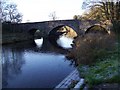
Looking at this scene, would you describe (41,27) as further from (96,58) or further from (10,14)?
(96,58)

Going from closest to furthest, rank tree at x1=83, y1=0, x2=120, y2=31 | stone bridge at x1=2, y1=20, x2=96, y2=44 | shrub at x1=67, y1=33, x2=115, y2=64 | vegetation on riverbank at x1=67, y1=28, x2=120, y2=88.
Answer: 1. vegetation on riverbank at x1=67, y1=28, x2=120, y2=88
2. shrub at x1=67, y1=33, x2=115, y2=64
3. tree at x1=83, y1=0, x2=120, y2=31
4. stone bridge at x1=2, y1=20, x2=96, y2=44

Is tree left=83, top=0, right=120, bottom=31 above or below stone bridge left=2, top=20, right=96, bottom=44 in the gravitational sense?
above

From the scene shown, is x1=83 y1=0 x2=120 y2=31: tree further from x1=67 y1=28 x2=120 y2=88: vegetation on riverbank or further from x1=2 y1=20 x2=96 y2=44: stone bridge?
x1=67 y1=28 x2=120 y2=88: vegetation on riverbank

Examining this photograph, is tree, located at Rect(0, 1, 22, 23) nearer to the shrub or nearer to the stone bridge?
the stone bridge

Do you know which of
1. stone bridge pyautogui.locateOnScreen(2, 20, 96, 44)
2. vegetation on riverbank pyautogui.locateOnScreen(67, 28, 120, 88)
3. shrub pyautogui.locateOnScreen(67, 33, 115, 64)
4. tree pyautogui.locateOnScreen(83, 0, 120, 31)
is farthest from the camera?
stone bridge pyautogui.locateOnScreen(2, 20, 96, 44)

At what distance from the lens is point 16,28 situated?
67562 millimetres

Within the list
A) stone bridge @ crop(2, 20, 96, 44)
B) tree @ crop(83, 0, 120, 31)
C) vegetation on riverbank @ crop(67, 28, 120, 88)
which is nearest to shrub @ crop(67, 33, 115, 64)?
vegetation on riverbank @ crop(67, 28, 120, 88)

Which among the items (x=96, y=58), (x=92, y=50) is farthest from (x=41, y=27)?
(x=96, y=58)

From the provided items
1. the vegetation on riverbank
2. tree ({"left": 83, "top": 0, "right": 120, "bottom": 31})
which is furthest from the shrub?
tree ({"left": 83, "top": 0, "right": 120, "bottom": 31})

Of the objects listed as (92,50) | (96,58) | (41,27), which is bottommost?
(96,58)

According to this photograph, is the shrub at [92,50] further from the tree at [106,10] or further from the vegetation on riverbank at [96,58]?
the tree at [106,10]

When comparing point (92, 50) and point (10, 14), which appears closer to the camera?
point (92, 50)

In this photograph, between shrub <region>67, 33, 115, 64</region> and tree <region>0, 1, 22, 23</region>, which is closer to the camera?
shrub <region>67, 33, 115, 64</region>

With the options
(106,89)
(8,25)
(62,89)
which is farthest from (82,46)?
(8,25)
